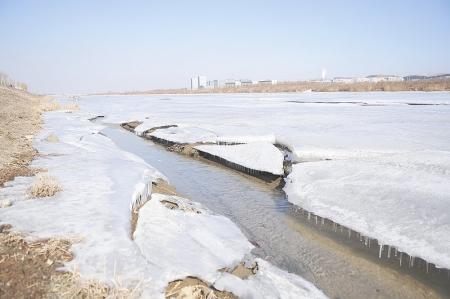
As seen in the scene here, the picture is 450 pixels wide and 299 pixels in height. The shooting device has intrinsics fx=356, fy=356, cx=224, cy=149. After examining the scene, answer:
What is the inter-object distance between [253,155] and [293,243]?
546cm

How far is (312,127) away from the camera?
15375mm

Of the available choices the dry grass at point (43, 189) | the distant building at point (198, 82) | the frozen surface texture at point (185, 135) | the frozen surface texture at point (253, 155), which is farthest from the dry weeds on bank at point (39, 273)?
the distant building at point (198, 82)

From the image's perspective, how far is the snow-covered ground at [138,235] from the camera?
3.95 m

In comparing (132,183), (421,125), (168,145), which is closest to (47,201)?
(132,183)

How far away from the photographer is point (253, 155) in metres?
11.0

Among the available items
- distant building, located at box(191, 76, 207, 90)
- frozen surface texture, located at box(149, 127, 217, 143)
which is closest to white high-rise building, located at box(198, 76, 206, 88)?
distant building, located at box(191, 76, 207, 90)

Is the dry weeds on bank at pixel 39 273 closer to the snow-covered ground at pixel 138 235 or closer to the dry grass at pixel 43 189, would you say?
the snow-covered ground at pixel 138 235

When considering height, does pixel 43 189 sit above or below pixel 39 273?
above

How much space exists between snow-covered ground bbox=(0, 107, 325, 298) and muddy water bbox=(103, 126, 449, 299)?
0.38m

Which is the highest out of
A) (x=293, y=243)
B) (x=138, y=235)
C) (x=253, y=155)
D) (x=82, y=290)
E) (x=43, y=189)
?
(x=43, y=189)

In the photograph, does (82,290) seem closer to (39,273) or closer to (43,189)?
(39,273)

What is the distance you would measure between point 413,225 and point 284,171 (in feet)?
14.1

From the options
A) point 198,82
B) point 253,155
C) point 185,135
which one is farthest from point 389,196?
point 198,82

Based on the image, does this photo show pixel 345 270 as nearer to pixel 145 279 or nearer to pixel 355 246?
pixel 355 246
